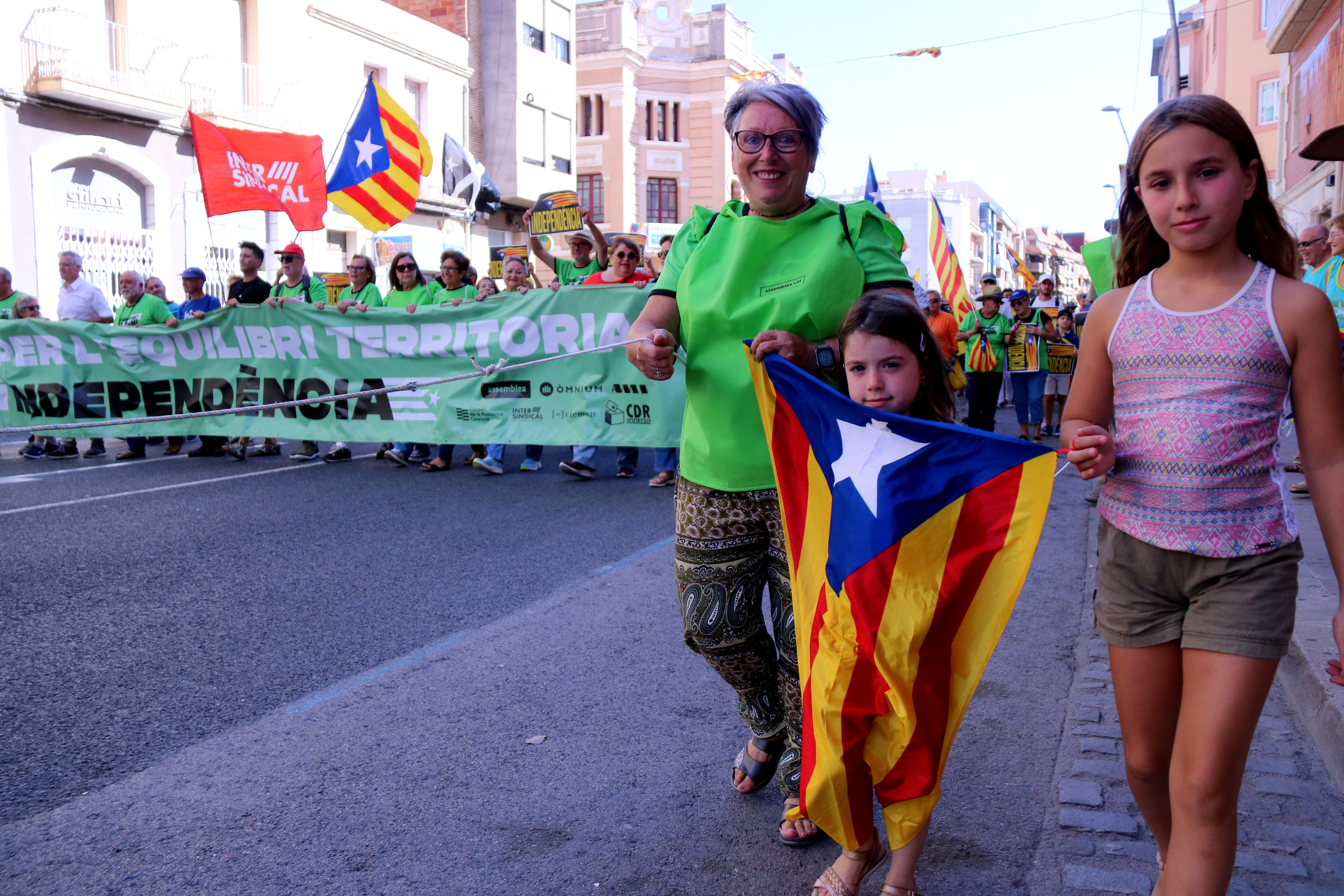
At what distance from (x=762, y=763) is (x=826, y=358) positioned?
122 cm

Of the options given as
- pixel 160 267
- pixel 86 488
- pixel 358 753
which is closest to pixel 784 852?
pixel 358 753

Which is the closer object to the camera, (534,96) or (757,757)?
(757,757)

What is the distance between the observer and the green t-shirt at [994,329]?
12586 mm

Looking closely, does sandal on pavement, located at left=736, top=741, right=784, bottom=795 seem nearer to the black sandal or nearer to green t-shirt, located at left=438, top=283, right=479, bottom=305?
the black sandal

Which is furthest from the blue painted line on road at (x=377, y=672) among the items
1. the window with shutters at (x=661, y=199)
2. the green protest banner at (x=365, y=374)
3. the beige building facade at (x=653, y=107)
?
the window with shutters at (x=661, y=199)

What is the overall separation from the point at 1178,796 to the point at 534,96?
36152 millimetres

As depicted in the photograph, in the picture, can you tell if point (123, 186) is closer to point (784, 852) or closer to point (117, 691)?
point (117, 691)

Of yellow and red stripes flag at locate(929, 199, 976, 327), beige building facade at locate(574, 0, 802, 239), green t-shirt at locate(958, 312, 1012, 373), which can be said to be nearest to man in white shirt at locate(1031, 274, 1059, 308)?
green t-shirt at locate(958, 312, 1012, 373)

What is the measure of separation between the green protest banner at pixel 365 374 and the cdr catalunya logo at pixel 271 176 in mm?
2606

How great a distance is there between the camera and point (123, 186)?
21.2 meters

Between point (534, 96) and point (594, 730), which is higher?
point (534, 96)

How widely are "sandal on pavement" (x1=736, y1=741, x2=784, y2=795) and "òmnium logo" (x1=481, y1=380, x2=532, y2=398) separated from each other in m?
6.51

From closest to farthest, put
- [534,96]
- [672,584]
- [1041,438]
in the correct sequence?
[672,584], [1041,438], [534,96]

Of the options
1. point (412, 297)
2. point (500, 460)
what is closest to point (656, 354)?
point (500, 460)
